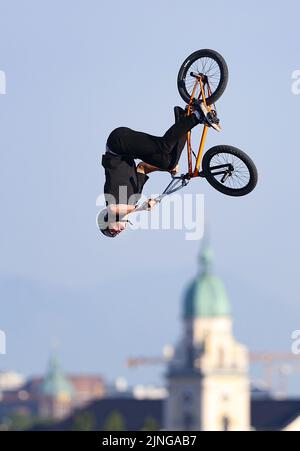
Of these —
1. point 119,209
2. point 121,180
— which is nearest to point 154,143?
point 121,180

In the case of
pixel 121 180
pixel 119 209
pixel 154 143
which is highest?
pixel 154 143

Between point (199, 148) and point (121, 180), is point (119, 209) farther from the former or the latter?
point (199, 148)

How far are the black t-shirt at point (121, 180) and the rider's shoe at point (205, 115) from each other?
4.58 ft

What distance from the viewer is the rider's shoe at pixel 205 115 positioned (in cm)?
3247

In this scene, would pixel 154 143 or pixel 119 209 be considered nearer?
pixel 154 143

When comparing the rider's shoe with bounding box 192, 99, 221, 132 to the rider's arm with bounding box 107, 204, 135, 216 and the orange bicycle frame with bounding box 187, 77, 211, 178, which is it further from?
the rider's arm with bounding box 107, 204, 135, 216

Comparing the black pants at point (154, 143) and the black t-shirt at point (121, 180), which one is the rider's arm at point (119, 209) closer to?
the black t-shirt at point (121, 180)

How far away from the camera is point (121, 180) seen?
32.7 metres

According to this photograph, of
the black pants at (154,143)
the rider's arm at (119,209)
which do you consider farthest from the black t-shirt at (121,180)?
the black pants at (154,143)

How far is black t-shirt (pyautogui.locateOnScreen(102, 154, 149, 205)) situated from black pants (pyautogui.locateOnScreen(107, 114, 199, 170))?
0.57 ft

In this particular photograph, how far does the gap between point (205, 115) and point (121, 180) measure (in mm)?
1805
